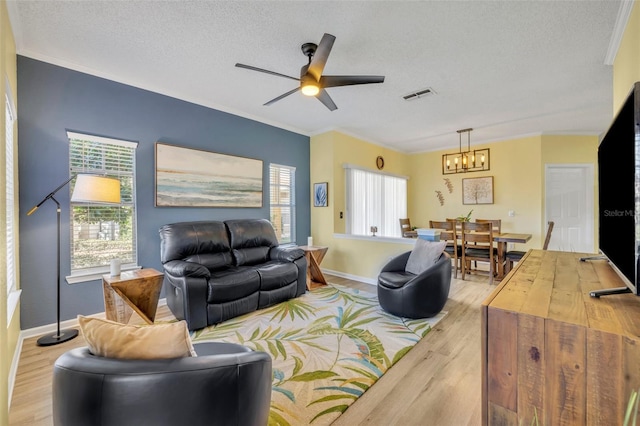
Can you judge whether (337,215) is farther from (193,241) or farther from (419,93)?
(193,241)

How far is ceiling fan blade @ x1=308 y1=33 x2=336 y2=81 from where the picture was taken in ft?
6.34

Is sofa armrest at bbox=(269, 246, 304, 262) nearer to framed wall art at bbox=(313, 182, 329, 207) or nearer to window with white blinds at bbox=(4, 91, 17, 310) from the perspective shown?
framed wall art at bbox=(313, 182, 329, 207)

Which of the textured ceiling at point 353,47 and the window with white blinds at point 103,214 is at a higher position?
the textured ceiling at point 353,47

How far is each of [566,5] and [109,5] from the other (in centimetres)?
330

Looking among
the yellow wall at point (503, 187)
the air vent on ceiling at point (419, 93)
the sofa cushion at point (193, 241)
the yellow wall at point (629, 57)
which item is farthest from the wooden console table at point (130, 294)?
the yellow wall at point (503, 187)

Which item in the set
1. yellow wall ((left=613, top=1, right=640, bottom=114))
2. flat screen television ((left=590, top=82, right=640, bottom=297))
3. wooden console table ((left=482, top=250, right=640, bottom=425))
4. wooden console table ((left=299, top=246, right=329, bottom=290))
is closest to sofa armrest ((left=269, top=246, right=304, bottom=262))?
wooden console table ((left=299, top=246, right=329, bottom=290))

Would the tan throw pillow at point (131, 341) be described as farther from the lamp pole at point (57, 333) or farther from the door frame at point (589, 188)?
the door frame at point (589, 188)

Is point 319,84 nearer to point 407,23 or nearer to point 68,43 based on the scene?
point 407,23

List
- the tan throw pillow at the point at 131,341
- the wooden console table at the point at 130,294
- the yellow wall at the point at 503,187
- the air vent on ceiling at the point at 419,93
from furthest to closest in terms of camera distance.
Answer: the yellow wall at the point at 503,187, the air vent on ceiling at the point at 419,93, the wooden console table at the point at 130,294, the tan throw pillow at the point at 131,341

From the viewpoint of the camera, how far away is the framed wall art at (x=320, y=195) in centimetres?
491

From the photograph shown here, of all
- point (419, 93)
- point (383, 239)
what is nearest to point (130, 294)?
point (383, 239)

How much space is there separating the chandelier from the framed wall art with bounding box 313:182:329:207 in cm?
260

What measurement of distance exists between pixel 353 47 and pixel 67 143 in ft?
9.68

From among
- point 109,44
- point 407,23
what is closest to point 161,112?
point 109,44
